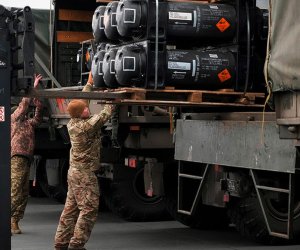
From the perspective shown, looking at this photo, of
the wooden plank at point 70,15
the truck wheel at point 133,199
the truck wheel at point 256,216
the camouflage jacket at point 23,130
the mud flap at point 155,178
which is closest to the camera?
the truck wheel at point 256,216

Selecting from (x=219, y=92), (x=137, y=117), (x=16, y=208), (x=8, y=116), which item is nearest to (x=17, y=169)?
(x=16, y=208)

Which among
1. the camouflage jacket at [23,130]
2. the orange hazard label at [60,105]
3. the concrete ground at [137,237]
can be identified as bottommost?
the concrete ground at [137,237]

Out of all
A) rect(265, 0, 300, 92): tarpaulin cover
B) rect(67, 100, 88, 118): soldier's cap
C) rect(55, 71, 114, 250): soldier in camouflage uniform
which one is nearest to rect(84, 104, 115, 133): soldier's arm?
rect(55, 71, 114, 250): soldier in camouflage uniform

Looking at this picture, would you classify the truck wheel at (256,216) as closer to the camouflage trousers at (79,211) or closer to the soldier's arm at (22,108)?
the camouflage trousers at (79,211)

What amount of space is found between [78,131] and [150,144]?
220 centimetres

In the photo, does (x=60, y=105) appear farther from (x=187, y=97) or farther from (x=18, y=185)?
(x=187, y=97)

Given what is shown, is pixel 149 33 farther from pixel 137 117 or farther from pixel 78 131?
pixel 137 117

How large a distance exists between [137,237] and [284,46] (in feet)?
17.3

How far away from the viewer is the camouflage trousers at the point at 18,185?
1236 centimetres

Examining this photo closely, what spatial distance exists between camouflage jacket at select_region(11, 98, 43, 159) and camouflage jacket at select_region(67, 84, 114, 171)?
7.50ft

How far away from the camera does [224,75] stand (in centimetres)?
939

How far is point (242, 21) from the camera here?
375 inches

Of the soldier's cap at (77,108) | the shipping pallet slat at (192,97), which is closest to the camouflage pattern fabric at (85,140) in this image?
the soldier's cap at (77,108)

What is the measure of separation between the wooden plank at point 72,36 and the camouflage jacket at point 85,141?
4631mm
